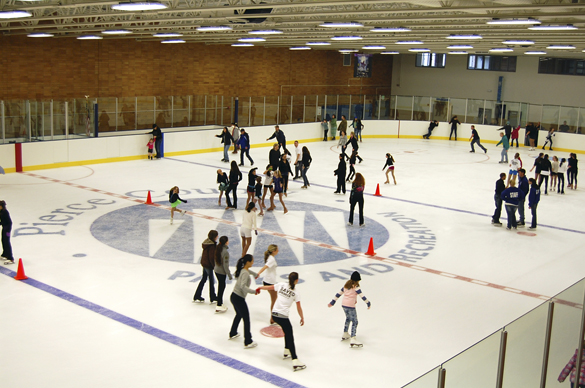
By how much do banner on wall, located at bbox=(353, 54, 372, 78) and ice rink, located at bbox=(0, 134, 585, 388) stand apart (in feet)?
75.5

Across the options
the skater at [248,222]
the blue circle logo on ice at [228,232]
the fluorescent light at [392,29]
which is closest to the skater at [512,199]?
the blue circle logo on ice at [228,232]

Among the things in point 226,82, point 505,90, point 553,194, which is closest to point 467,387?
point 553,194

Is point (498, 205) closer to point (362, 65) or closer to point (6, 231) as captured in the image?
point (6, 231)

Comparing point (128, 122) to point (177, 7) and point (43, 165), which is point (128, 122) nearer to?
point (43, 165)

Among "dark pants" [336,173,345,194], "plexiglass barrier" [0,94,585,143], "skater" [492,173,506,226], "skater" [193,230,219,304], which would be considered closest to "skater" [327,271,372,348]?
"skater" [193,230,219,304]

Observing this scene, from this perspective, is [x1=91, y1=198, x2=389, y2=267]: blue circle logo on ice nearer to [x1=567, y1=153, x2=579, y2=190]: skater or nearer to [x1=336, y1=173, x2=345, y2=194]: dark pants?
[x1=336, y1=173, x2=345, y2=194]: dark pants

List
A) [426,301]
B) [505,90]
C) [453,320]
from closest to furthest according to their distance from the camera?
[453,320]
[426,301]
[505,90]

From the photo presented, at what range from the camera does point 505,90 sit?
42438 millimetres

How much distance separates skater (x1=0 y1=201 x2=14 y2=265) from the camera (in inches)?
482

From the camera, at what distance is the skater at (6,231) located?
12.2 metres

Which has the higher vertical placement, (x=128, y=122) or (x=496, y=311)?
(x=128, y=122)

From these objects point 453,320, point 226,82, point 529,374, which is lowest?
point 453,320

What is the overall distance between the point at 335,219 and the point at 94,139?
485 inches

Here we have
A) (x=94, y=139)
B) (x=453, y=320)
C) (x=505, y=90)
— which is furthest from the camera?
(x=505, y=90)
